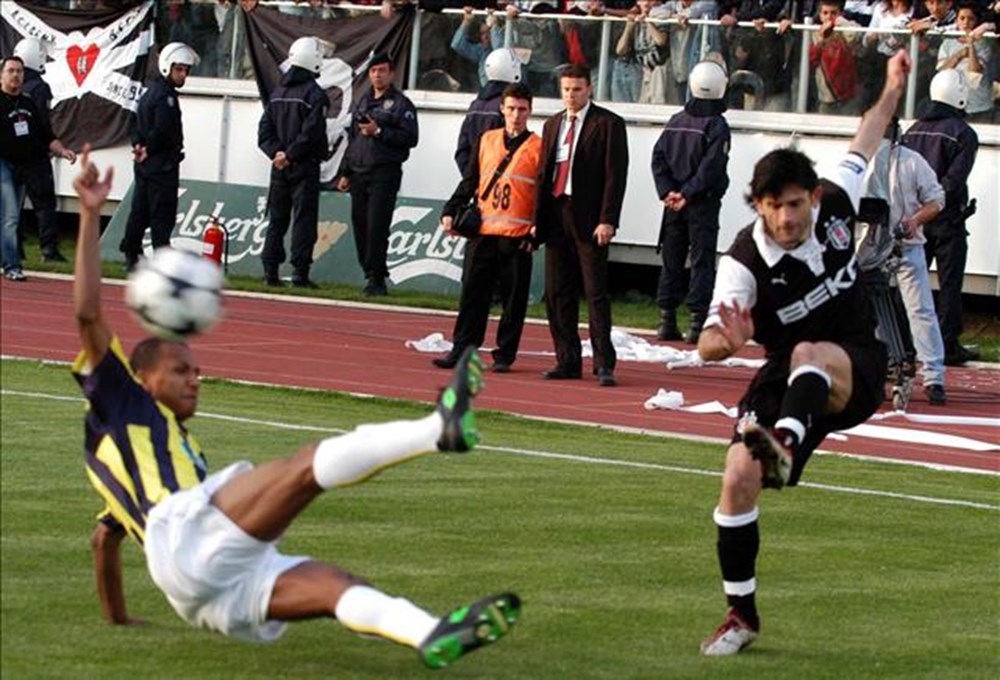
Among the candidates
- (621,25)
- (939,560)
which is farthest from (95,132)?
(939,560)

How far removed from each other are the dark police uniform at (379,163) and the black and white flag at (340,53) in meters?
1.29

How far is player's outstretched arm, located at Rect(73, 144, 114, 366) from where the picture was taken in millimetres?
7289

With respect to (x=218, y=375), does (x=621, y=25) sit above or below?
above

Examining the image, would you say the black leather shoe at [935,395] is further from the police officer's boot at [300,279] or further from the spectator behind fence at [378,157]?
the police officer's boot at [300,279]

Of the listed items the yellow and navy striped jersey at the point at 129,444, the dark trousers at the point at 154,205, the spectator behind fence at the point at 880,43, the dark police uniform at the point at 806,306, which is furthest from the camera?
the dark trousers at the point at 154,205

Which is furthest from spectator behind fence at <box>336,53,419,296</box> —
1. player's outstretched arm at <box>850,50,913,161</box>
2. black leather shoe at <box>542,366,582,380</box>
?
player's outstretched arm at <box>850,50,913,161</box>

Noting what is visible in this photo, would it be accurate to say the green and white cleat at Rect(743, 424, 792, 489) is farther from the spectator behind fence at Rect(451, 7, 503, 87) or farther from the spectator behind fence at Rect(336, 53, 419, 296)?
the spectator behind fence at Rect(451, 7, 503, 87)

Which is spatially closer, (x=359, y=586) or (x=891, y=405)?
(x=359, y=586)

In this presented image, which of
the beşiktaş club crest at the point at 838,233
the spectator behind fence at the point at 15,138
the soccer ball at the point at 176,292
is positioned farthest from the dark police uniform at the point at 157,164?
the soccer ball at the point at 176,292

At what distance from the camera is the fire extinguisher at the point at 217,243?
24.3 meters

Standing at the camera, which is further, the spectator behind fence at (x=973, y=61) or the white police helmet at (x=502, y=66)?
the white police helmet at (x=502, y=66)

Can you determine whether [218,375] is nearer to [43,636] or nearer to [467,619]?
[43,636]

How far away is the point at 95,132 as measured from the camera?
1117 inches

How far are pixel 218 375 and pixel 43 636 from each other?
8939mm
